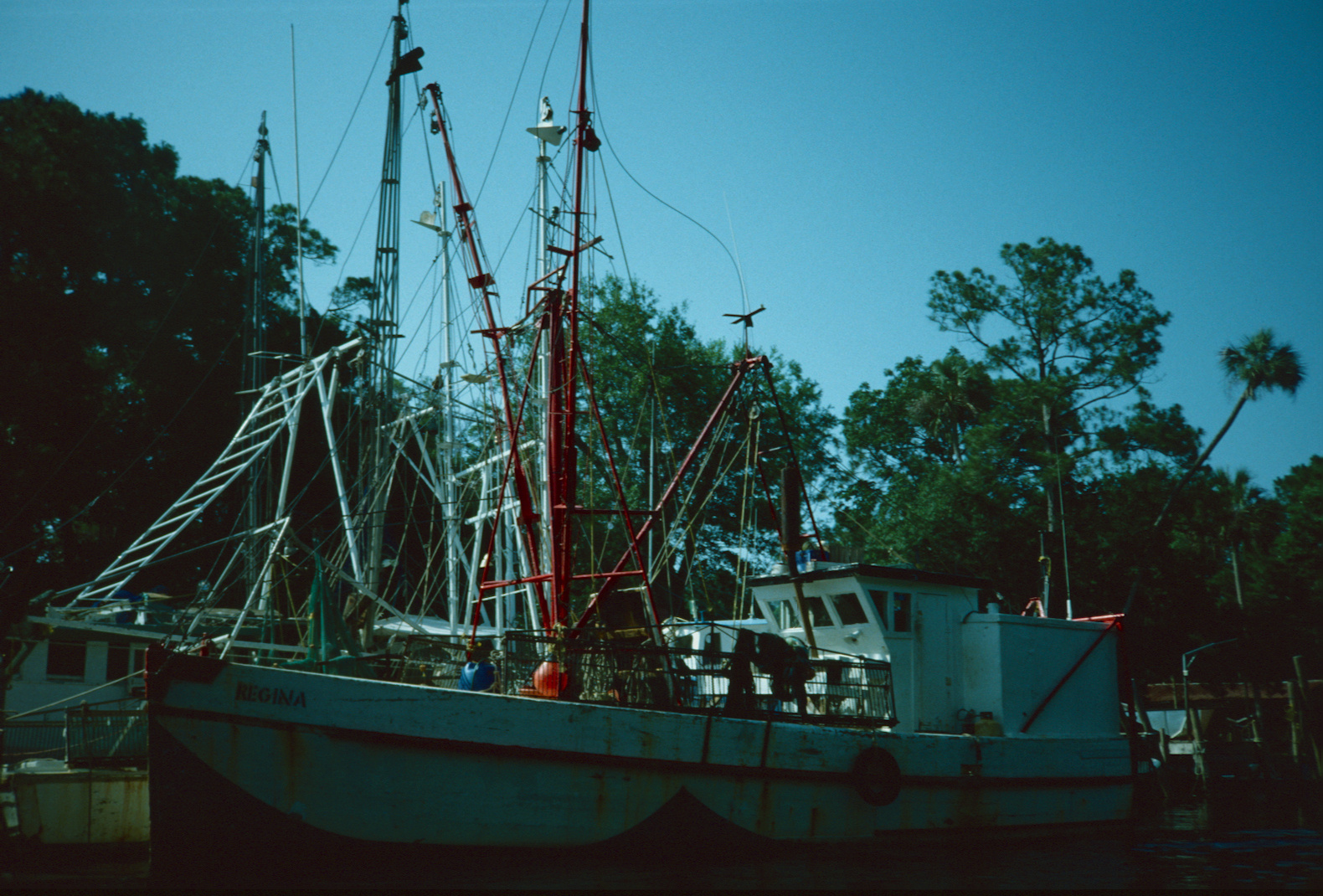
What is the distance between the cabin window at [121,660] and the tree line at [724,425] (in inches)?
259

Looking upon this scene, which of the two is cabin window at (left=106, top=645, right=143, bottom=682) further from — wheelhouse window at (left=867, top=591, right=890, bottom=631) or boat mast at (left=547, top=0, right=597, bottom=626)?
wheelhouse window at (left=867, top=591, right=890, bottom=631)

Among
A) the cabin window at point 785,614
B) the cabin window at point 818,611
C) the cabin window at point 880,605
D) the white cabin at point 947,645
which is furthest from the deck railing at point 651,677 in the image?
the cabin window at point 785,614

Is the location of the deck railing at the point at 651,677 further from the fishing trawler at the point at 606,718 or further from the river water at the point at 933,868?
the river water at the point at 933,868

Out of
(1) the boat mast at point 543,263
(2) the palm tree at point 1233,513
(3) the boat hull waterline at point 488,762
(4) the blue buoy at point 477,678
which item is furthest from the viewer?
(2) the palm tree at point 1233,513

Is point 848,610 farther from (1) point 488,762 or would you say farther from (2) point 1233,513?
(2) point 1233,513

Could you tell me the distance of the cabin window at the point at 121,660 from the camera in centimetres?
2216

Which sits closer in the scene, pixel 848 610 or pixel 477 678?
pixel 477 678

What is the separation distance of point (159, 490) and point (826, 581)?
85.2ft

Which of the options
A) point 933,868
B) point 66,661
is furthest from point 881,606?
point 66,661

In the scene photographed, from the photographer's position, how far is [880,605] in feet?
50.1

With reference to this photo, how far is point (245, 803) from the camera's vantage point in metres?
10.9

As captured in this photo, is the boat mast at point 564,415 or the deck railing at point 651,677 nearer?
the deck railing at point 651,677

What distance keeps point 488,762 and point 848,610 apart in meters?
6.34

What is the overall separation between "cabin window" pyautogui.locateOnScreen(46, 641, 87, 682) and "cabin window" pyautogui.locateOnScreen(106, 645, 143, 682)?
0.48 metres
